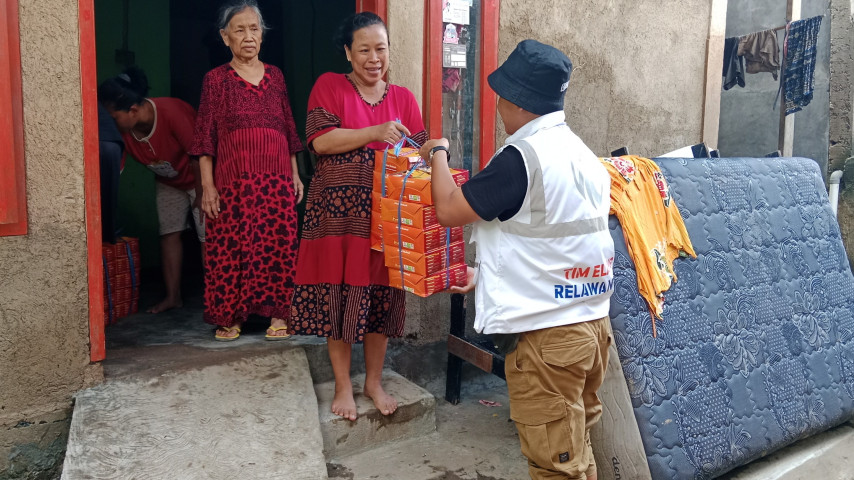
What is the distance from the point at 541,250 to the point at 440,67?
6.99 feet

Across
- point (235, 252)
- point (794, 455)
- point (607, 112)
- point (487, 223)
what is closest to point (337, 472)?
point (235, 252)

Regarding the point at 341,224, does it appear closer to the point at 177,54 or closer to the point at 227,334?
the point at 227,334

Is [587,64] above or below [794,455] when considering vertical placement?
above

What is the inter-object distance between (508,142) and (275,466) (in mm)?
1708

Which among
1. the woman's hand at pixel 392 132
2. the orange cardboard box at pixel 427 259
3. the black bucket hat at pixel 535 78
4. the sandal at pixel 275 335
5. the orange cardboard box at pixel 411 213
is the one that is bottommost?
the sandal at pixel 275 335

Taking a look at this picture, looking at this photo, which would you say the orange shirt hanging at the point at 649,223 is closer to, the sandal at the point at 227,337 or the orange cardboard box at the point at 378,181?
the orange cardboard box at the point at 378,181

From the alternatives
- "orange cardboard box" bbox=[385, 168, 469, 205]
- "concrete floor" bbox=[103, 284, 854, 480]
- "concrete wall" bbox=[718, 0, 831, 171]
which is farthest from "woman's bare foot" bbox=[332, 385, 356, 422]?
"concrete wall" bbox=[718, 0, 831, 171]

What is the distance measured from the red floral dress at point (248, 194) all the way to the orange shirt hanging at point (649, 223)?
1.80 meters

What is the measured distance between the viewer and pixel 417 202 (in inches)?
104

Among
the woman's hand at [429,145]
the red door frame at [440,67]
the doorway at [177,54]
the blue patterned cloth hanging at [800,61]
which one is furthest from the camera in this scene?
the blue patterned cloth hanging at [800,61]

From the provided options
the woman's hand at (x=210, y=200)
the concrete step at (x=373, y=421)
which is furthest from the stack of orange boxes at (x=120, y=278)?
the concrete step at (x=373, y=421)

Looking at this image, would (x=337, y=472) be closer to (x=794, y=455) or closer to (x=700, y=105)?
(x=794, y=455)

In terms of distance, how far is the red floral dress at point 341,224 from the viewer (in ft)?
10.4

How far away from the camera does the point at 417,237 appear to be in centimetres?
265
